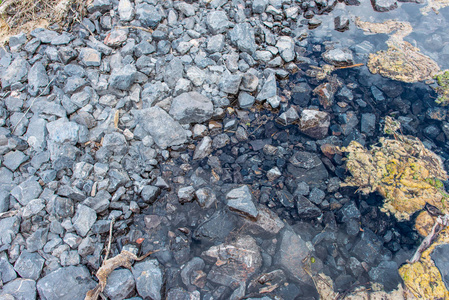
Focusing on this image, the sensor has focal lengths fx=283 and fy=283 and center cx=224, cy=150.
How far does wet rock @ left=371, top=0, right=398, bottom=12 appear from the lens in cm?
416

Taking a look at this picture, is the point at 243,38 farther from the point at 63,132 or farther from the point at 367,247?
the point at 367,247

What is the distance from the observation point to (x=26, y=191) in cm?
237

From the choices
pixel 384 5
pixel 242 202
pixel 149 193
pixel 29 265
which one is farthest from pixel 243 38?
pixel 29 265

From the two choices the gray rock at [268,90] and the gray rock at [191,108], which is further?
the gray rock at [268,90]

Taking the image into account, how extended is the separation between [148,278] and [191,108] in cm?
157

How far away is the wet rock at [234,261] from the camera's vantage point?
219 cm

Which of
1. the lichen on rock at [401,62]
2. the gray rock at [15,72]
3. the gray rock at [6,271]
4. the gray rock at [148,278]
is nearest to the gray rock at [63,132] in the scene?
the gray rock at [15,72]

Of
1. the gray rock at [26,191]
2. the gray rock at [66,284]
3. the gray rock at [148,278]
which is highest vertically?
the gray rock at [26,191]

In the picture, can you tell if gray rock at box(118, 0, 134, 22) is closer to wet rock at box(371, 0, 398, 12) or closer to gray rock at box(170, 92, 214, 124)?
gray rock at box(170, 92, 214, 124)

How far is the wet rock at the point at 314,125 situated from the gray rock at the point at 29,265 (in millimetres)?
2583

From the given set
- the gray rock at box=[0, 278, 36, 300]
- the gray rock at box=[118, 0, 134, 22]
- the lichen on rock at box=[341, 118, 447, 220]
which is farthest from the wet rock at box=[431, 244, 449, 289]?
the gray rock at box=[118, 0, 134, 22]

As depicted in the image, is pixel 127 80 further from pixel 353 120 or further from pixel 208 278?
pixel 353 120

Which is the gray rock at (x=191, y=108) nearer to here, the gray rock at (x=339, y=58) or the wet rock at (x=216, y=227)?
the wet rock at (x=216, y=227)

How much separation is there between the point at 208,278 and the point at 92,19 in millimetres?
3173
